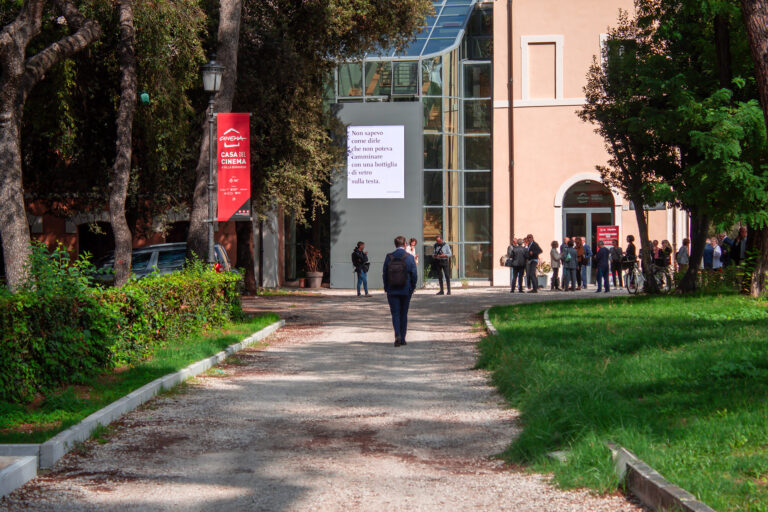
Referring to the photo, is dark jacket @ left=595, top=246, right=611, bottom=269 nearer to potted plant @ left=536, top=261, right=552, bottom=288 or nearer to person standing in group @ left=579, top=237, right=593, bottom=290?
person standing in group @ left=579, top=237, right=593, bottom=290

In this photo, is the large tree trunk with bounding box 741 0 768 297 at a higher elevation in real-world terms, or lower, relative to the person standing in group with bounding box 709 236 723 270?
higher

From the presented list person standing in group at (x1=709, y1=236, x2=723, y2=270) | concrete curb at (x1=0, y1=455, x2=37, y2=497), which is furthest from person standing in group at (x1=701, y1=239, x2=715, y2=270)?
concrete curb at (x1=0, y1=455, x2=37, y2=497)

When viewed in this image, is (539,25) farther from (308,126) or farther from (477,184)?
(308,126)

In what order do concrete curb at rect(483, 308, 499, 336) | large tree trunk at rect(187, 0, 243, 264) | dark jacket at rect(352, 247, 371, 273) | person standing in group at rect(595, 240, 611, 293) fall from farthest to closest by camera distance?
person standing in group at rect(595, 240, 611, 293) < dark jacket at rect(352, 247, 371, 273) < large tree trunk at rect(187, 0, 243, 264) < concrete curb at rect(483, 308, 499, 336)

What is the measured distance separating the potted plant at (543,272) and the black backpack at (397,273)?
20.1 metres

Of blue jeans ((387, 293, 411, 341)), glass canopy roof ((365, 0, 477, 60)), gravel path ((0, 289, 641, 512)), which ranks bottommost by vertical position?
gravel path ((0, 289, 641, 512))

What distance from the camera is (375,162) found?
34.1m

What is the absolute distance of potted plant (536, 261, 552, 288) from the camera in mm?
34531

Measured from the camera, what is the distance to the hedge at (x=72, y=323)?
8500mm

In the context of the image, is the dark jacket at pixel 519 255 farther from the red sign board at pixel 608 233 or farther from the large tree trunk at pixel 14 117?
the large tree trunk at pixel 14 117

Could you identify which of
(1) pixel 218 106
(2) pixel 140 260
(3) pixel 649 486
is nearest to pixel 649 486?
(3) pixel 649 486

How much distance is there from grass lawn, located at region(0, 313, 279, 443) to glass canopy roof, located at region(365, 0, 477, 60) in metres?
22.6

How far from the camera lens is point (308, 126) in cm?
2559

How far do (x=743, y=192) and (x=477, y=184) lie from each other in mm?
19020
